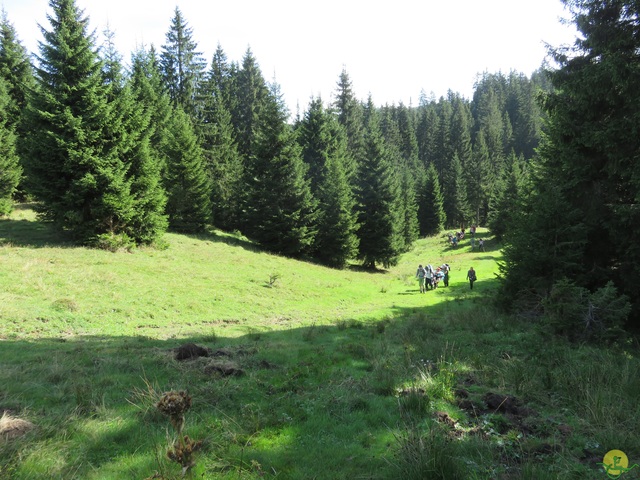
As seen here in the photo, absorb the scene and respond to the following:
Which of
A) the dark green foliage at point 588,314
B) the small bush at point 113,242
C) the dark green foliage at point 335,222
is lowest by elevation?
the dark green foliage at point 588,314

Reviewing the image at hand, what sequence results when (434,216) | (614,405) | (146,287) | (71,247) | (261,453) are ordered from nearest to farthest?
(261,453), (614,405), (146,287), (71,247), (434,216)

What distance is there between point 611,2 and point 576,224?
655cm

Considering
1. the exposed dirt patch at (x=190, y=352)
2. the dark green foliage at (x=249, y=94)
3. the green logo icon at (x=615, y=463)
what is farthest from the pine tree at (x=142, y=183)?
the dark green foliage at (x=249, y=94)

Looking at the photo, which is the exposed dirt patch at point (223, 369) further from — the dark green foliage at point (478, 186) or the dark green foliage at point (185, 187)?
the dark green foliage at point (478, 186)

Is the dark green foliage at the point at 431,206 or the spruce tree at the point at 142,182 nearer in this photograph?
the spruce tree at the point at 142,182

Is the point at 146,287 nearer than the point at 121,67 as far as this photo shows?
Yes

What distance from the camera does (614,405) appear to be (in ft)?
16.4

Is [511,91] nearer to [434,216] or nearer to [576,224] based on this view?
[434,216]

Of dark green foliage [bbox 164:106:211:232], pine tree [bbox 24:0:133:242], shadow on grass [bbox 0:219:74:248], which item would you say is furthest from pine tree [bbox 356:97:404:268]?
shadow on grass [bbox 0:219:74:248]

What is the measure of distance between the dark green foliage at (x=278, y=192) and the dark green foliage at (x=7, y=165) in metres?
18.0

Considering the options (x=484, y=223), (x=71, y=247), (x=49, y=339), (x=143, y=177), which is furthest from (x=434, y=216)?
(x=49, y=339)

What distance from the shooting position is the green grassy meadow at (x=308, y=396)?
379 centimetres

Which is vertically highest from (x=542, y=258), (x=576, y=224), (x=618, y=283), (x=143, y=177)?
(x=143, y=177)

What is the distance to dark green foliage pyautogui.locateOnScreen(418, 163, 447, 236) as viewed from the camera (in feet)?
214
